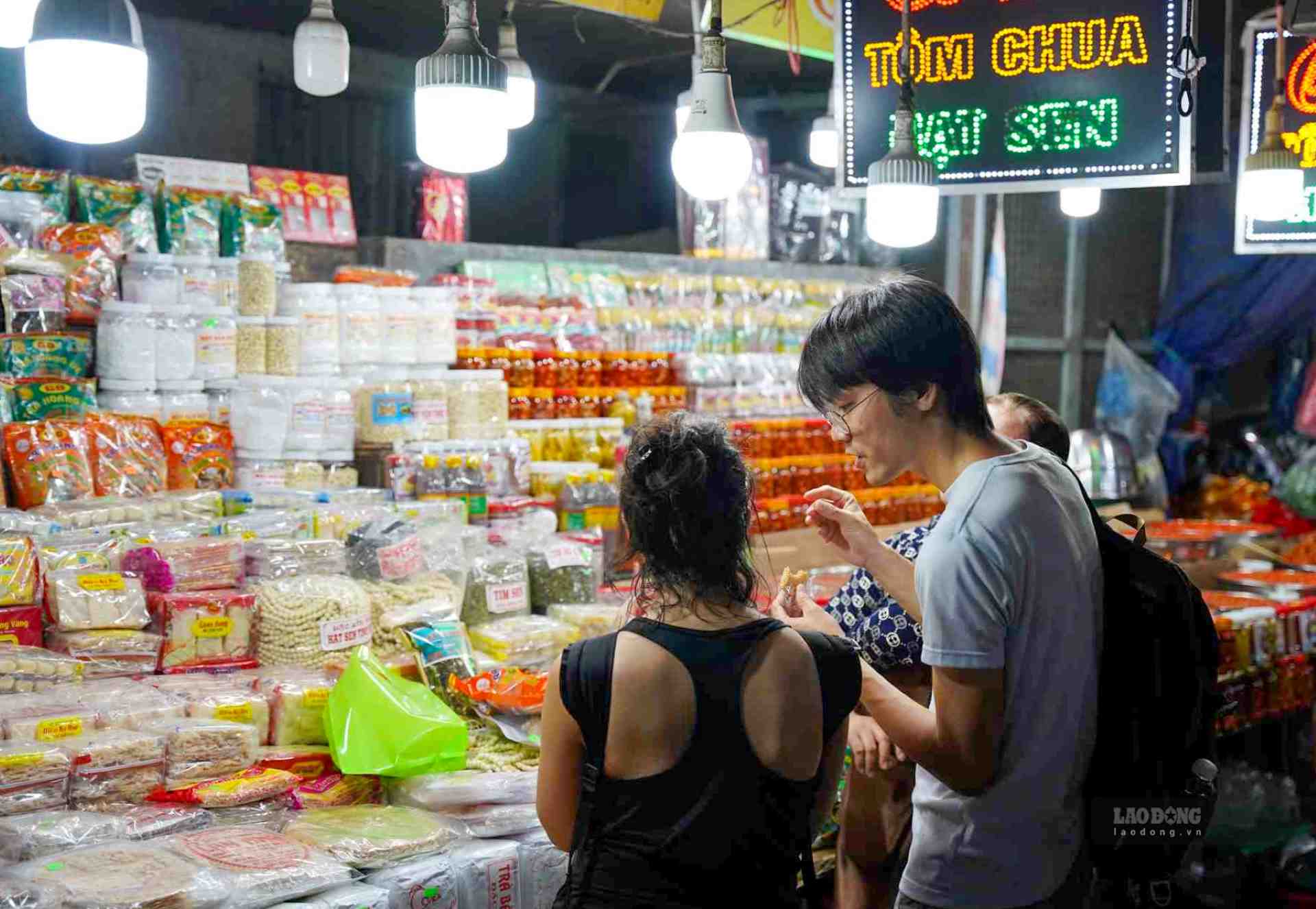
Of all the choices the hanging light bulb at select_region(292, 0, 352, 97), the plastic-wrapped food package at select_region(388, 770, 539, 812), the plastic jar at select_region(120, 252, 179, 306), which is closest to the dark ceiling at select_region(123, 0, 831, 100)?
the hanging light bulb at select_region(292, 0, 352, 97)

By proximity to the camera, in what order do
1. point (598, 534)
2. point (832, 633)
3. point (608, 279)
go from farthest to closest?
point (608, 279)
point (598, 534)
point (832, 633)

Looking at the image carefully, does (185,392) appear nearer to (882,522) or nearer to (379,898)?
(379,898)

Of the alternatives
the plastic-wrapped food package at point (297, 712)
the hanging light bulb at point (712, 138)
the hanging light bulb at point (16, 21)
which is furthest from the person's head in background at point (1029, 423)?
the hanging light bulb at point (16, 21)

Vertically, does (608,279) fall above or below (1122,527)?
above

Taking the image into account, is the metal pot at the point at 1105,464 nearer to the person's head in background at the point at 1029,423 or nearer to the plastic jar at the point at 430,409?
the plastic jar at the point at 430,409

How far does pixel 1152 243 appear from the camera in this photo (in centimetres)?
928

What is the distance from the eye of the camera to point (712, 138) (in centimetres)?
301

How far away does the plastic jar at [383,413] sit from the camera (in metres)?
4.21

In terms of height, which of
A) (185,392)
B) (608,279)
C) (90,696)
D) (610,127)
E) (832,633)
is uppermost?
(610,127)

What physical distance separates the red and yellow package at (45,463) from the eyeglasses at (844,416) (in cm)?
246

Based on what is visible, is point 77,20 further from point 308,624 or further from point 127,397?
point 127,397

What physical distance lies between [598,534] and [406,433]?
73 centimetres

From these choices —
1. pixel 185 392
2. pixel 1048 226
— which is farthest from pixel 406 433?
pixel 1048 226

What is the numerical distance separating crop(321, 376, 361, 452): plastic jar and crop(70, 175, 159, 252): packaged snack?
75cm
